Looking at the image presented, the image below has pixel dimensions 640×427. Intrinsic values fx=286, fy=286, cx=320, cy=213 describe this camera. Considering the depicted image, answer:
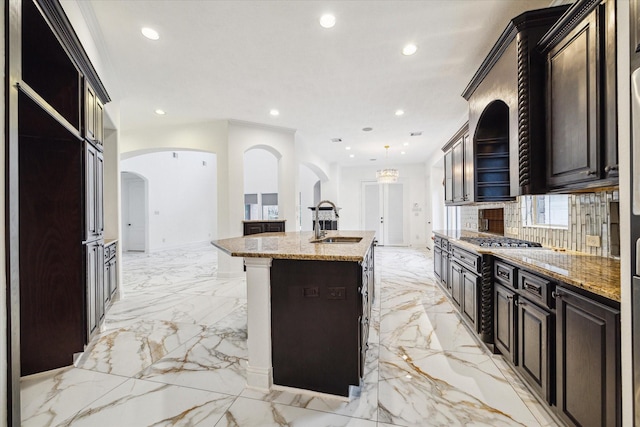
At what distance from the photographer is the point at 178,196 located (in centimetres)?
976

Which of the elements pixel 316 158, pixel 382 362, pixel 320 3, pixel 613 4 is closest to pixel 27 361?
pixel 382 362

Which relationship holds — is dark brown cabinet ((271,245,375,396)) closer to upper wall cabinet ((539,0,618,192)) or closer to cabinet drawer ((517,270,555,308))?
cabinet drawer ((517,270,555,308))

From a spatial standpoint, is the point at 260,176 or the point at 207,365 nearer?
the point at 207,365

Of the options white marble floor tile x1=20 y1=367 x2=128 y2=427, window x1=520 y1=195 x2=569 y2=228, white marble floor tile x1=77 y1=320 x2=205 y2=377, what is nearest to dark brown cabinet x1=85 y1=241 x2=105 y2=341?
white marble floor tile x1=77 y1=320 x2=205 y2=377

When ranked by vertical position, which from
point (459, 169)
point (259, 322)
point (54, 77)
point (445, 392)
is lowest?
point (445, 392)

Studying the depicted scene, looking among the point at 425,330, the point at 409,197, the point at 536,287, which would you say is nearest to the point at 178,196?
the point at 409,197

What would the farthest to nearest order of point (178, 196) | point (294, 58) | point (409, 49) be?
point (178, 196)
point (294, 58)
point (409, 49)

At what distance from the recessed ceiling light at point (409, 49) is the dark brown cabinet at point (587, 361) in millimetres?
2443

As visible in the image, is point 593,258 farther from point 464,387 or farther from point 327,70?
point 327,70

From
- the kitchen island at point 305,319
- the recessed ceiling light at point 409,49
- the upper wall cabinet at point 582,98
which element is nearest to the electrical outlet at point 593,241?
the upper wall cabinet at point 582,98

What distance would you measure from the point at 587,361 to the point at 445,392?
2.87 feet

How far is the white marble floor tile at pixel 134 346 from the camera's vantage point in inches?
A: 87.8

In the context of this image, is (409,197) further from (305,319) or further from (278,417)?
(278,417)

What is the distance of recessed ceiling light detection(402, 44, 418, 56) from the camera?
111 inches
